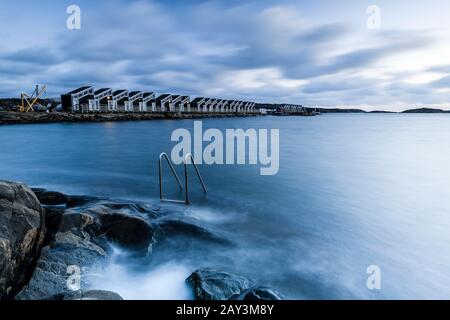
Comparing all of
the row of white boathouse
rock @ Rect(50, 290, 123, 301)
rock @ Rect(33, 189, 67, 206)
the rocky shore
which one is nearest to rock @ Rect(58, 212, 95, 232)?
the rocky shore

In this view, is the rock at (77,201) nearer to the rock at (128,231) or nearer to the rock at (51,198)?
the rock at (51,198)

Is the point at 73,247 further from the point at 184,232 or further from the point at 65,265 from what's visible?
the point at 184,232

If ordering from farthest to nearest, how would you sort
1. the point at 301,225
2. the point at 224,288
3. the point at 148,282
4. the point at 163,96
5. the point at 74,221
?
the point at 163,96 < the point at 301,225 < the point at 74,221 < the point at 148,282 < the point at 224,288

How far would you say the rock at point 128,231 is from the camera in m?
6.79

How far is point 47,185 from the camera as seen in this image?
13594mm

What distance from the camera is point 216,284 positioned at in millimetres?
5223

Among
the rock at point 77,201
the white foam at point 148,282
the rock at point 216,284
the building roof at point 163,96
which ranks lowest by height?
the white foam at point 148,282

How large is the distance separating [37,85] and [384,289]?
109 metres

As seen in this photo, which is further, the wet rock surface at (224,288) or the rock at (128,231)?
the rock at (128,231)

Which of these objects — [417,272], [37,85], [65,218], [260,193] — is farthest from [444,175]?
[37,85]

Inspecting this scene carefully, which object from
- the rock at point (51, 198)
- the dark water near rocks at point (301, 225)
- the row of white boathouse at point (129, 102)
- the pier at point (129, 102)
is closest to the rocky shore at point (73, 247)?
the dark water near rocks at point (301, 225)

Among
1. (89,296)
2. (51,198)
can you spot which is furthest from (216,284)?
(51,198)

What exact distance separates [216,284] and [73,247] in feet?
10.2
